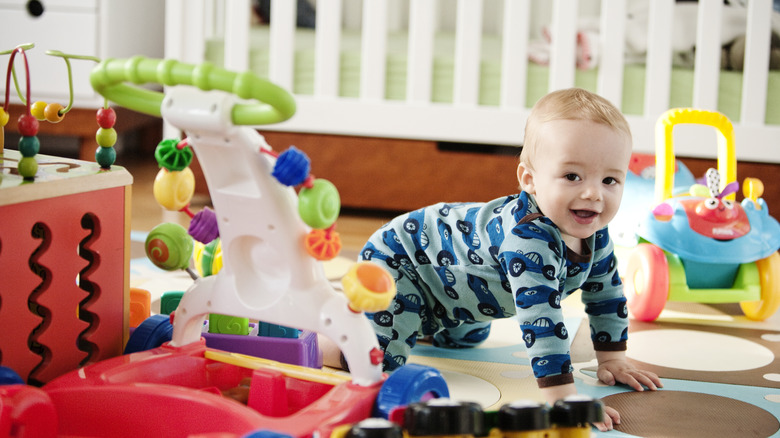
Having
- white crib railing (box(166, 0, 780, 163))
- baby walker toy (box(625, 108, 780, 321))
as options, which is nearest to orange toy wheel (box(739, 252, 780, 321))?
baby walker toy (box(625, 108, 780, 321))

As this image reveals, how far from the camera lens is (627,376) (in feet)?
3.48

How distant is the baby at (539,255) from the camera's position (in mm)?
953

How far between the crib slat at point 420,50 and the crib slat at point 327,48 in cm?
17

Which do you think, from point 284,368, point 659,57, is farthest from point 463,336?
point 659,57

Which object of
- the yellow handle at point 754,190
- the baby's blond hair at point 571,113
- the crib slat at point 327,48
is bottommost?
the yellow handle at point 754,190

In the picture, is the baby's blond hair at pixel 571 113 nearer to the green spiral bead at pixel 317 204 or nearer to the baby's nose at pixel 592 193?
the baby's nose at pixel 592 193

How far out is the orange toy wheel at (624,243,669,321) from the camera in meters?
1.32

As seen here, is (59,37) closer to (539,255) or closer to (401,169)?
(401,169)

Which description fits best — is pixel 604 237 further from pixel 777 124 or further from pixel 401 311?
pixel 777 124

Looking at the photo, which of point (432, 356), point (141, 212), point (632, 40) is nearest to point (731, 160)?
point (432, 356)

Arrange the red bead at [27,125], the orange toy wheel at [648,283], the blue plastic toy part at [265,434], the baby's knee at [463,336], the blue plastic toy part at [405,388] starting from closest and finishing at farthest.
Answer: the blue plastic toy part at [265,434]
the blue plastic toy part at [405,388]
the red bead at [27,125]
the baby's knee at [463,336]
the orange toy wheel at [648,283]

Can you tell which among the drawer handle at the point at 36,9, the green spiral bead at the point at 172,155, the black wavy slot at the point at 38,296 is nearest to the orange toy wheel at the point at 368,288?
the green spiral bead at the point at 172,155

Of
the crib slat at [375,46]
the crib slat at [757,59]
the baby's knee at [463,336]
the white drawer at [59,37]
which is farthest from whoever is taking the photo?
the white drawer at [59,37]

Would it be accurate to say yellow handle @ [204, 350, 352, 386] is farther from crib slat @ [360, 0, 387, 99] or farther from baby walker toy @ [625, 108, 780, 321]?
crib slat @ [360, 0, 387, 99]
